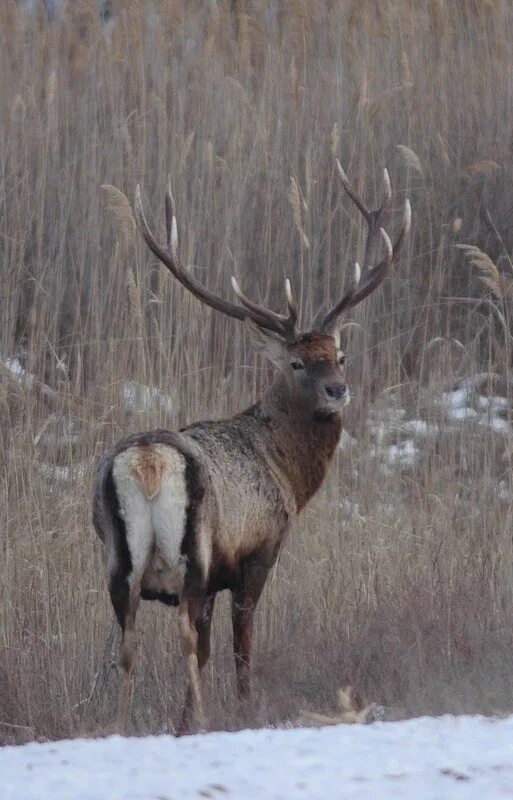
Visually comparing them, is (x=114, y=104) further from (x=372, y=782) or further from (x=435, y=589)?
(x=372, y=782)

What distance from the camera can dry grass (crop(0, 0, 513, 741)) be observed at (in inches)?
192

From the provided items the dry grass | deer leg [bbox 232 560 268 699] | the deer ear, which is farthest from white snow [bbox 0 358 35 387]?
deer leg [bbox 232 560 268 699]

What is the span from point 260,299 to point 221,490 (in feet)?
9.64

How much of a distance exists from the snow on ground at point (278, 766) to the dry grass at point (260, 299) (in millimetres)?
1789

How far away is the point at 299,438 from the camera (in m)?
5.07

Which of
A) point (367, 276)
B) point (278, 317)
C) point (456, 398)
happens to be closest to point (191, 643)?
point (278, 317)

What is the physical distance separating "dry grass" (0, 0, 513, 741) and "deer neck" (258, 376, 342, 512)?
1.75 feet

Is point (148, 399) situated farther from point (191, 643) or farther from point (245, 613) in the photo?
point (191, 643)

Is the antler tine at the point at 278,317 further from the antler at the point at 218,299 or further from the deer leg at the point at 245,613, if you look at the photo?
the deer leg at the point at 245,613

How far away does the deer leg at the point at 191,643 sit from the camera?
4.11 metres

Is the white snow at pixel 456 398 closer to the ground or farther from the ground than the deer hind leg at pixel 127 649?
farther from the ground

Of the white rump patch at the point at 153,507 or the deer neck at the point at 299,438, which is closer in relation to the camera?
the white rump patch at the point at 153,507

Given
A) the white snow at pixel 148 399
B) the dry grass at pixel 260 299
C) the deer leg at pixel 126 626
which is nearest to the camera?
the deer leg at pixel 126 626

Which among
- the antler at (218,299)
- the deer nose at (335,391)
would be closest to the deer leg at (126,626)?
the deer nose at (335,391)
